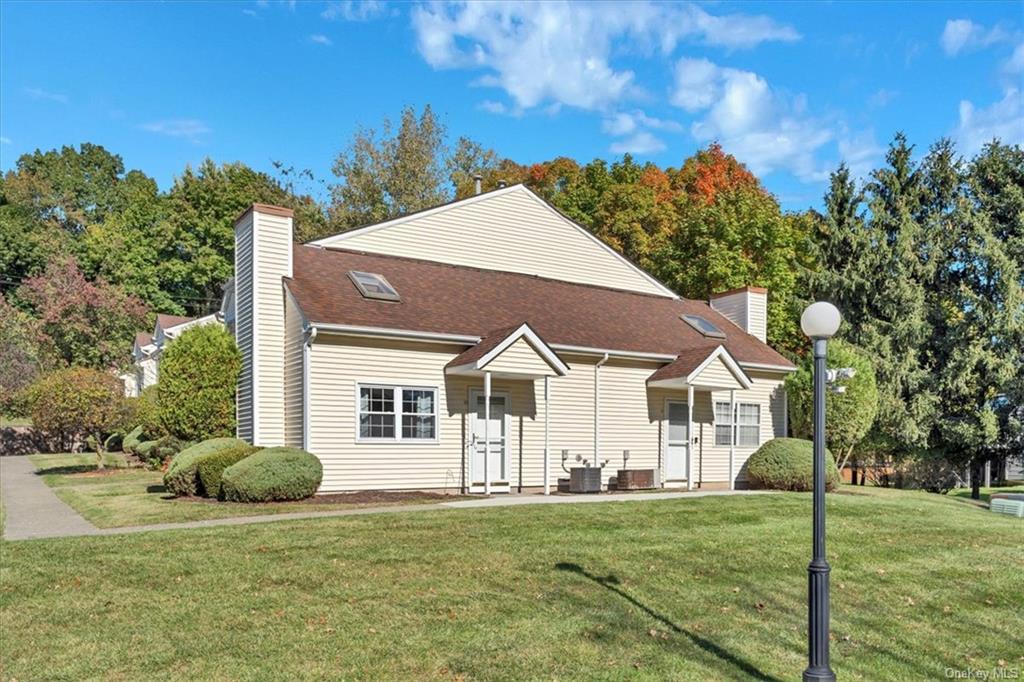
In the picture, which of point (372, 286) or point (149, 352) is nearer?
point (372, 286)

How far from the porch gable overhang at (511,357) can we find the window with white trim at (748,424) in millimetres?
7040

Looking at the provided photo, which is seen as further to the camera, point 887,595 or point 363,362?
point 363,362

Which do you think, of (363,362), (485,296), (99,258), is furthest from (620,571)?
(99,258)

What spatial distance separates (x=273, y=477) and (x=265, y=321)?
415 cm

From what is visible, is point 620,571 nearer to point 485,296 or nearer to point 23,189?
point 485,296

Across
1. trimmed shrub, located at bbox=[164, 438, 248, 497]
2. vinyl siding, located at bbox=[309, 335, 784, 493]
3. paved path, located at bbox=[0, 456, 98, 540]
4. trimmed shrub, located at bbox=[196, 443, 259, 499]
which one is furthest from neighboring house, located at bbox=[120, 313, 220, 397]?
trimmed shrub, located at bbox=[196, 443, 259, 499]

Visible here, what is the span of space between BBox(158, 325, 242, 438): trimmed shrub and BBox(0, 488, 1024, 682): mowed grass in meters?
7.11

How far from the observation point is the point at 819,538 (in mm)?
5434

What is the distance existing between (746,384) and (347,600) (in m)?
14.5

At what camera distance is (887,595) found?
830cm

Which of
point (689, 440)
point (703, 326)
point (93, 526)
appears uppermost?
point (703, 326)

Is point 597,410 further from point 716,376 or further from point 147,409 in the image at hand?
point 147,409

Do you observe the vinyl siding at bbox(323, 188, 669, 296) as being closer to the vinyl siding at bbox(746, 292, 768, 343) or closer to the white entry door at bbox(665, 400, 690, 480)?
the vinyl siding at bbox(746, 292, 768, 343)

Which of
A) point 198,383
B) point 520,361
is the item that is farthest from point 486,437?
point 198,383
